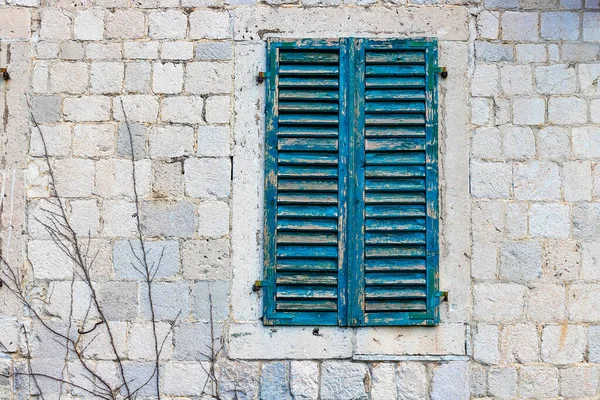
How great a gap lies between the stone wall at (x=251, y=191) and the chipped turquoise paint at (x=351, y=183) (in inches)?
3.8

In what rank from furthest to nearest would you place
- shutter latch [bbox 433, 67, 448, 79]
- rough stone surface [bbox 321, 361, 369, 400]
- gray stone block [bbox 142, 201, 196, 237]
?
shutter latch [bbox 433, 67, 448, 79] < gray stone block [bbox 142, 201, 196, 237] < rough stone surface [bbox 321, 361, 369, 400]

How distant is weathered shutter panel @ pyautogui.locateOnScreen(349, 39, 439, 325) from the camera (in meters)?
4.80

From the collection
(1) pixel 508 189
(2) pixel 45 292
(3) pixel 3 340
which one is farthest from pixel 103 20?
(1) pixel 508 189

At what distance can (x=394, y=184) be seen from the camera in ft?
16.0

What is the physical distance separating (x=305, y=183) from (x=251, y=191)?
319mm

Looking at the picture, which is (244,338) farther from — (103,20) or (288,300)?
(103,20)

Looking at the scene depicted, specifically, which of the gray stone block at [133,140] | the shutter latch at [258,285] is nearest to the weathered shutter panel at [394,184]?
the shutter latch at [258,285]

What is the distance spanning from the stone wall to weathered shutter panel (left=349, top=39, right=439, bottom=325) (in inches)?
4.2

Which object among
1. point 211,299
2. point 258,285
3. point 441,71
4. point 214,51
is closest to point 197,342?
point 211,299

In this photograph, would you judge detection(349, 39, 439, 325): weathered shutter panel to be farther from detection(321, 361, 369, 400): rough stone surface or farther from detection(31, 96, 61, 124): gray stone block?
detection(31, 96, 61, 124): gray stone block

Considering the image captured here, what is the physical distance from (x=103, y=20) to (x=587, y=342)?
3.42 meters

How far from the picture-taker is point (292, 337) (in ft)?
15.7

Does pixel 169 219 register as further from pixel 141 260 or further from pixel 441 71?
pixel 441 71

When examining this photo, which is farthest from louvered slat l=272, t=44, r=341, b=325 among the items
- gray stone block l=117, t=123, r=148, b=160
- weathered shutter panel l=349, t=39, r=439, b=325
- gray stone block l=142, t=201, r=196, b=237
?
gray stone block l=117, t=123, r=148, b=160
